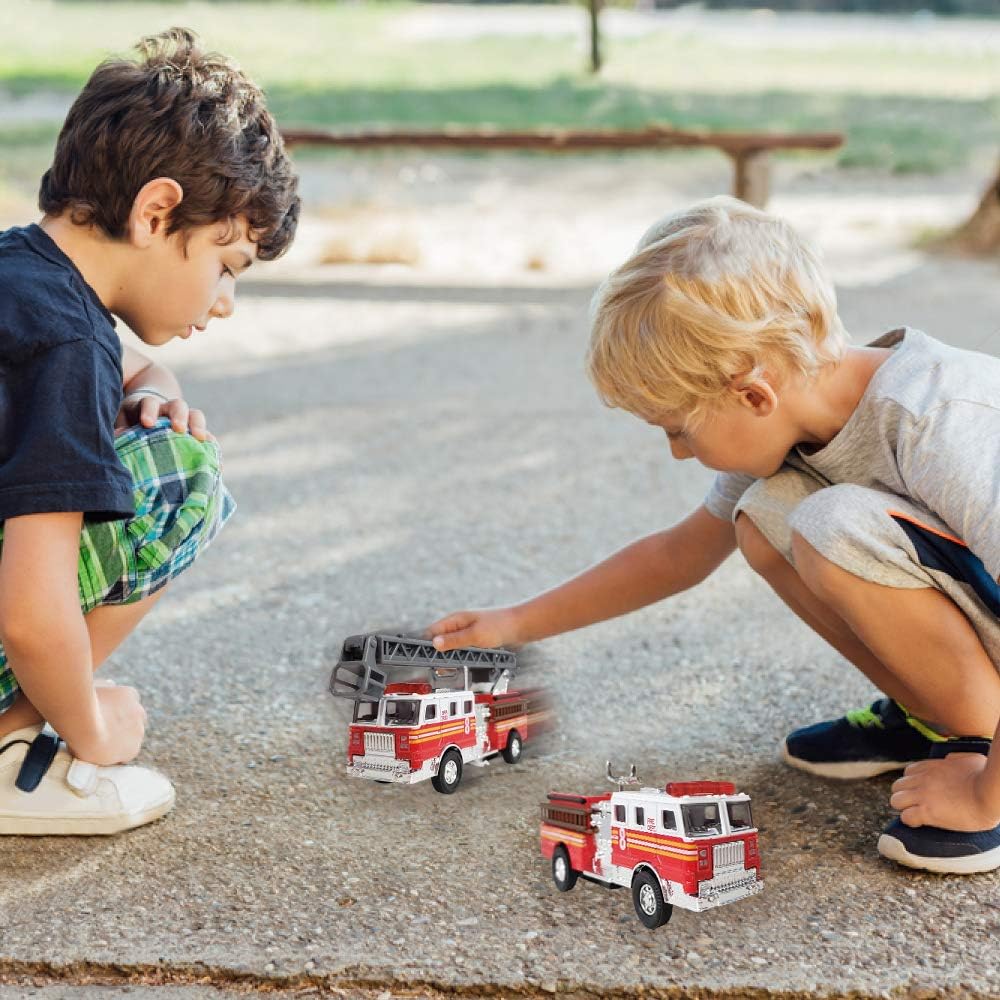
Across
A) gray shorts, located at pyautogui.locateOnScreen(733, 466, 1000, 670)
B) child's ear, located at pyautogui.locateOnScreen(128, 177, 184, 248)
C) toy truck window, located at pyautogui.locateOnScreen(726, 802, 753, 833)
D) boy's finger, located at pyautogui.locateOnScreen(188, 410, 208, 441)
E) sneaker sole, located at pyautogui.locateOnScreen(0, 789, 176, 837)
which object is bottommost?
sneaker sole, located at pyautogui.locateOnScreen(0, 789, 176, 837)

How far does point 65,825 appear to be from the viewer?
2080 mm

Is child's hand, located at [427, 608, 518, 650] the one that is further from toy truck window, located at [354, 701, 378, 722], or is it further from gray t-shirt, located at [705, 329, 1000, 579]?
gray t-shirt, located at [705, 329, 1000, 579]

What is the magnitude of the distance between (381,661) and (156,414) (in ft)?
1.80

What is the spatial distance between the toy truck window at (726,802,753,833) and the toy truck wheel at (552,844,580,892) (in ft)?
0.78

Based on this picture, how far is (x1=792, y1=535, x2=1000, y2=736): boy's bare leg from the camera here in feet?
6.36

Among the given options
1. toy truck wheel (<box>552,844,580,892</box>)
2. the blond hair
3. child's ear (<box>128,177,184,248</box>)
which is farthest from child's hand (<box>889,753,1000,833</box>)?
child's ear (<box>128,177,184,248</box>)

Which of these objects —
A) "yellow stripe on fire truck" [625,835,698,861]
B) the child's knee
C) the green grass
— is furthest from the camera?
the green grass

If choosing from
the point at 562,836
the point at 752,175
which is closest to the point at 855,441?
the point at 562,836

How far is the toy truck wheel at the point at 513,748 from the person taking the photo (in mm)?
2287

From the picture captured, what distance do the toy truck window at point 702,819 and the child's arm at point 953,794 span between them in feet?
1.08

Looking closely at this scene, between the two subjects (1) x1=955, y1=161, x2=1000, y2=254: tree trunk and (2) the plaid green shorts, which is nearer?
(2) the plaid green shorts

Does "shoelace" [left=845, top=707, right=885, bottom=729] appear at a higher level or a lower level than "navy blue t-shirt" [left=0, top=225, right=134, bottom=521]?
lower

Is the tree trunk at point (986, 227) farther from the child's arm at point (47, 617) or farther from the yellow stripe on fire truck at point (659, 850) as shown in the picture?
the child's arm at point (47, 617)

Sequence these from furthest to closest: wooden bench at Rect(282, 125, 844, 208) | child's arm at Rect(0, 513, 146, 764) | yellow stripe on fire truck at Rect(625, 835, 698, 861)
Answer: wooden bench at Rect(282, 125, 844, 208) → child's arm at Rect(0, 513, 146, 764) → yellow stripe on fire truck at Rect(625, 835, 698, 861)
